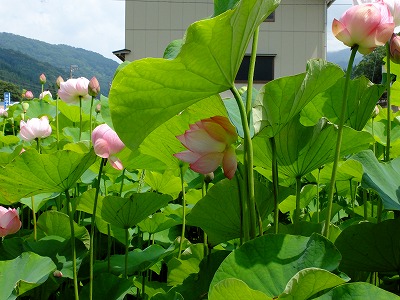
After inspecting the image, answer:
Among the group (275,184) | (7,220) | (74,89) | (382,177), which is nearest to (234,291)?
(275,184)

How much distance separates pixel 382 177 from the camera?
523 millimetres

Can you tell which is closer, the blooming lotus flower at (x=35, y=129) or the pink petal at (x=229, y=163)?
the pink petal at (x=229, y=163)

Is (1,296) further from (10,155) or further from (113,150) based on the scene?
(10,155)

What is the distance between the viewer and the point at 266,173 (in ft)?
2.31

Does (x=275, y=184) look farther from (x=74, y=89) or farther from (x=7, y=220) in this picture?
(x=74, y=89)

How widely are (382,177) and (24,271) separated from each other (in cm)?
38

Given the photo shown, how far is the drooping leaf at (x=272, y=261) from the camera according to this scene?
36 cm

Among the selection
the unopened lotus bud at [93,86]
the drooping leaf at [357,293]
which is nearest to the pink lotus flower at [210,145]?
the drooping leaf at [357,293]

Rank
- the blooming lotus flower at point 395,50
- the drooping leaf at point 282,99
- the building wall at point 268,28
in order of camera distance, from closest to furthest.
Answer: the drooping leaf at point 282,99 → the blooming lotus flower at point 395,50 → the building wall at point 268,28

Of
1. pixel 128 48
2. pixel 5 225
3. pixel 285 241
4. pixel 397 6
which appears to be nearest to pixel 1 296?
pixel 5 225

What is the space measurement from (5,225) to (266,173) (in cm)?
34

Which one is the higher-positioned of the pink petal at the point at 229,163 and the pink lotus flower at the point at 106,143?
the pink petal at the point at 229,163

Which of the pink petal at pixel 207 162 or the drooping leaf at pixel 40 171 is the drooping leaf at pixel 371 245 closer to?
the pink petal at pixel 207 162

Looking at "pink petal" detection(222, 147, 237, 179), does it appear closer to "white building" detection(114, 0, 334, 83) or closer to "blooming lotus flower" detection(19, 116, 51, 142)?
"blooming lotus flower" detection(19, 116, 51, 142)
